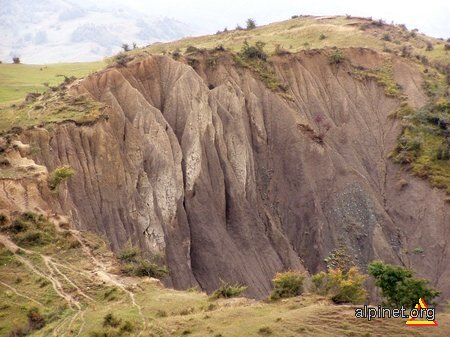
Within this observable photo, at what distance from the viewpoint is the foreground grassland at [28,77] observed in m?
50.2

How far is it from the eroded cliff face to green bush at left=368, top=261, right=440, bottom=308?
32.4ft

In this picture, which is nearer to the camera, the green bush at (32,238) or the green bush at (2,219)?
the green bush at (32,238)

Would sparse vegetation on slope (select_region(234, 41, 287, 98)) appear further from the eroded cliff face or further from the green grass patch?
the green grass patch

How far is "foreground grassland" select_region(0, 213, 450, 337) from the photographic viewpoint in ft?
46.6

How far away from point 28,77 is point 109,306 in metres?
51.7

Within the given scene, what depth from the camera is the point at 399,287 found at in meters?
23.1

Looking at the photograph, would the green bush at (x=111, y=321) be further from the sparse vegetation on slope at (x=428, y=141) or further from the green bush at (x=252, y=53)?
the green bush at (x=252, y=53)

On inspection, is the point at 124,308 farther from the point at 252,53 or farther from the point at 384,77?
the point at 384,77

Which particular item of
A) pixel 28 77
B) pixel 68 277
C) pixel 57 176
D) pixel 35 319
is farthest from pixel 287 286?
pixel 28 77

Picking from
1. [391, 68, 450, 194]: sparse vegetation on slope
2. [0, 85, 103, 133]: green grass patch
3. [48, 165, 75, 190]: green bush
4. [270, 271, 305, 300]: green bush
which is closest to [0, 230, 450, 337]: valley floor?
[270, 271, 305, 300]: green bush

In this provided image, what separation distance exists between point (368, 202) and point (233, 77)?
16596 mm

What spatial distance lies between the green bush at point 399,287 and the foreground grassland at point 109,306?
6.91 m

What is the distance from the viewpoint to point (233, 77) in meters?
44.2

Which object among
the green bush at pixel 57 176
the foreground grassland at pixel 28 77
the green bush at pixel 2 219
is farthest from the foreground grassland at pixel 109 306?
the foreground grassland at pixel 28 77
